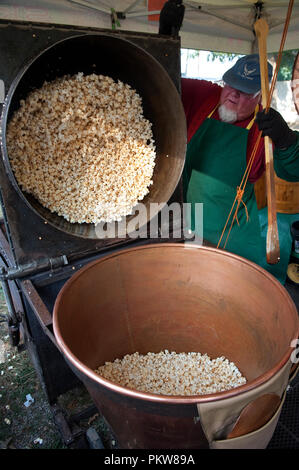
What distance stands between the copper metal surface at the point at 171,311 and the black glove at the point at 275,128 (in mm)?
605

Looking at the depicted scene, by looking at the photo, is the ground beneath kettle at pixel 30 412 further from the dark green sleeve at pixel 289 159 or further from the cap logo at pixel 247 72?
the cap logo at pixel 247 72

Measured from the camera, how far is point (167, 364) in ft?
4.58

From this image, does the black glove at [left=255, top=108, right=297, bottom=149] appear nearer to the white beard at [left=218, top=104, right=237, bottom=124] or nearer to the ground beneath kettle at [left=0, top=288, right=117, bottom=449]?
the white beard at [left=218, top=104, right=237, bottom=124]

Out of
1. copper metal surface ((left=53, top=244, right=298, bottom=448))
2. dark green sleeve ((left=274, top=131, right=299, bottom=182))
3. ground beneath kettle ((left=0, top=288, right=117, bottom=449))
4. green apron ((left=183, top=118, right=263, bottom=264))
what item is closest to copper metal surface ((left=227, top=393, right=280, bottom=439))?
copper metal surface ((left=53, top=244, right=298, bottom=448))

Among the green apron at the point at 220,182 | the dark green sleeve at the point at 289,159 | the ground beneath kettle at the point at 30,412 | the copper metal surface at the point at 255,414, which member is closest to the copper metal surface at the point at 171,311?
the copper metal surface at the point at 255,414

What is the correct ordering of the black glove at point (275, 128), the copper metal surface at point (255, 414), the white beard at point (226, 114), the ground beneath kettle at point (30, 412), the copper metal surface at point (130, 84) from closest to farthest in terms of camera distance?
the copper metal surface at point (255, 414), the copper metal surface at point (130, 84), the black glove at point (275, 128), the ground beneath kettle at point (30, 412), the white beard at point (226, 114)

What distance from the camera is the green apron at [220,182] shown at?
6.65 ft

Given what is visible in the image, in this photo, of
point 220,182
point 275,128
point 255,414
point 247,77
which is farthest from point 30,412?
point 247,77

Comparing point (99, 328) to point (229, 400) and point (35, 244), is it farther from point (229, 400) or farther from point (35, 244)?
point (229, 400)

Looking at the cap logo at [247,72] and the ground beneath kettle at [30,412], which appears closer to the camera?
the ground beneath kettle at [30,412]

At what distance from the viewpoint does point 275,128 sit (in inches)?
55.4

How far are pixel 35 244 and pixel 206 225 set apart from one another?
4.38 ft

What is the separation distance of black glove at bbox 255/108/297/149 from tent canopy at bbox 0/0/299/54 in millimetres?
1432
